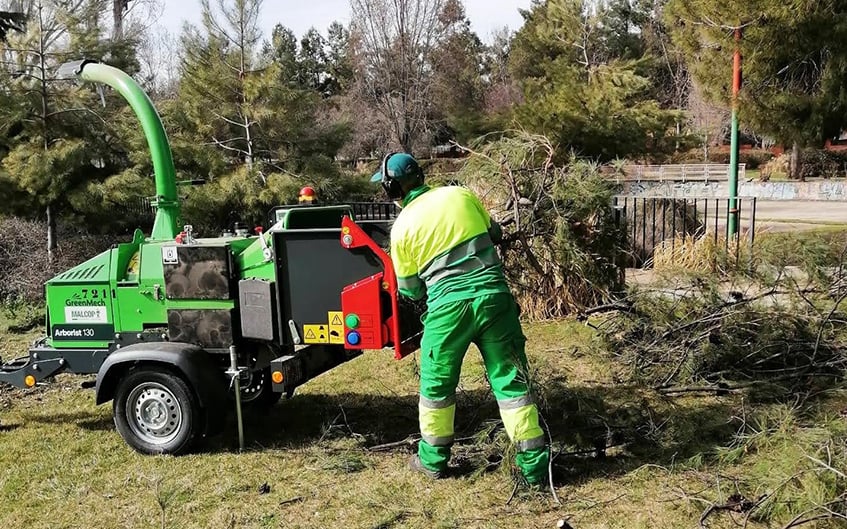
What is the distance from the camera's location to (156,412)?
16.2ft

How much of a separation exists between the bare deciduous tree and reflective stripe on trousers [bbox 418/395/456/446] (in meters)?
24.5

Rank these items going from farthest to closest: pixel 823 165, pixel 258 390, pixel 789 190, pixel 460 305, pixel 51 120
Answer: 1. pixel 823 165
2. pixel 789 190
3. pixel 51 120
4. pixel 258 390
5. pixel 460 305

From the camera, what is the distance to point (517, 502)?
4.05 metres

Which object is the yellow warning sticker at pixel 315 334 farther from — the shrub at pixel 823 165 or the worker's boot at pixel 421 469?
the shrub at pixel 823 165

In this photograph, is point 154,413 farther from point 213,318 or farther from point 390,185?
point 390,185

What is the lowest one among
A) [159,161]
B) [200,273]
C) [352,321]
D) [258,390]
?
[258,390]

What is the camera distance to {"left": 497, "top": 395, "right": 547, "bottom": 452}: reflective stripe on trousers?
13.4 feet

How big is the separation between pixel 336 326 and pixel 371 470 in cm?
95

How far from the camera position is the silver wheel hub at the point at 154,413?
4.85m

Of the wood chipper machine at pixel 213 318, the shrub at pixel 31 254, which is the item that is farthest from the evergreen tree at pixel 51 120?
the wood chipper machine at pixel 213 318

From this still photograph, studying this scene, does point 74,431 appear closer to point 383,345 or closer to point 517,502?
point 383,345

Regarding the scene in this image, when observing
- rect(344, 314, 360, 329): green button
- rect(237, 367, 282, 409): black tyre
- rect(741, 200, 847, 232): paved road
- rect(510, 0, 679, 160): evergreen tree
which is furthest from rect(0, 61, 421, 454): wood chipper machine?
rect(741, 200, 847, 232): paved road

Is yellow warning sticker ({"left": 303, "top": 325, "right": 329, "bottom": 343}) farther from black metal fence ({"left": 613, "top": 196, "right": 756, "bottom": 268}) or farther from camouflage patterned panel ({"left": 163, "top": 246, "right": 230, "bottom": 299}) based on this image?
black metal fence ({"left": 613, "top": 196, "right": 756, "bottom": 268})

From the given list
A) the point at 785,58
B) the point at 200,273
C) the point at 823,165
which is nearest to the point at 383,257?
the point at 200,273
